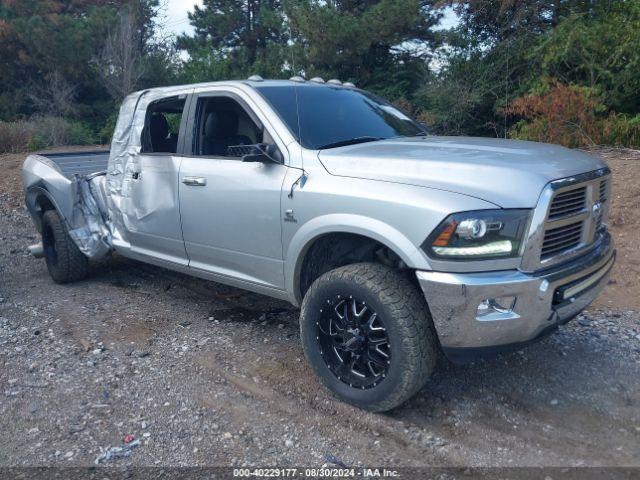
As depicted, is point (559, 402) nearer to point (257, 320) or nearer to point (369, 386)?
point (369, 386)

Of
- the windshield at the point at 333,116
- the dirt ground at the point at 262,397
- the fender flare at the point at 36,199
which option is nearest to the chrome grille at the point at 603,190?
the dirt ground at the point at 262,397

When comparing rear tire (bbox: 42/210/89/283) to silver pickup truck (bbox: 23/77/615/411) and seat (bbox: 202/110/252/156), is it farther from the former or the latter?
seat (bbox: 202/110/252/156)

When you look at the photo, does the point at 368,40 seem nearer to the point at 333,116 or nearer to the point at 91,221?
the point at 91,221

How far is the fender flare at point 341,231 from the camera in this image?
337 centimetres

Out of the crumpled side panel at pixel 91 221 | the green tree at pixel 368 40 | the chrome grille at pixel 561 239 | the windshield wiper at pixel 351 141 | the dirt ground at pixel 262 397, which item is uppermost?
the green tree at pixel 368 40

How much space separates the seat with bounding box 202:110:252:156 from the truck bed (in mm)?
2261

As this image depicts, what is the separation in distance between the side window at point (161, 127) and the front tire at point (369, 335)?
2393 mm

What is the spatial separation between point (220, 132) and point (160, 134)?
1050mm

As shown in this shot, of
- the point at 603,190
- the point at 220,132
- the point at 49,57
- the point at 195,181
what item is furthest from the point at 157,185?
the point at 49,57

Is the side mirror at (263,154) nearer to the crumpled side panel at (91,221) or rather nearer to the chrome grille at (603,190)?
the chrome grille at (603,190)

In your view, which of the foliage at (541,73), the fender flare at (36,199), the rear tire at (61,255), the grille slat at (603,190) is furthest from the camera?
the foliage at (541,73)

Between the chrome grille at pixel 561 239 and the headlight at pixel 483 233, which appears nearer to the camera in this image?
the headlight at pixel 483 233

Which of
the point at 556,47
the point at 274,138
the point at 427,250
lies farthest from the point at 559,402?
the point at 556,47

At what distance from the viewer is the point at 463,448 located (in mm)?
3418
